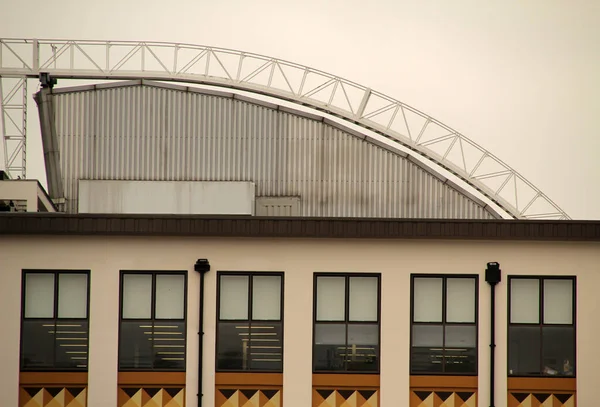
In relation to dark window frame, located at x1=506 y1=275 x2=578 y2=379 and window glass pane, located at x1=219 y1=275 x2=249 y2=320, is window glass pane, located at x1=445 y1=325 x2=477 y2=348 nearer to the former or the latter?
dark window frame, located at x1=506 y1=275 x2=578 y2=379

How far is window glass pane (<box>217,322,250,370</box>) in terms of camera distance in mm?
20141

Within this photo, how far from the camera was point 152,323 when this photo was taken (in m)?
20.2

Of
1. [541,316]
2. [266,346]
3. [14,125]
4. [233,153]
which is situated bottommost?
[266,346]

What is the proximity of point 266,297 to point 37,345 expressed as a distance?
5192 mm

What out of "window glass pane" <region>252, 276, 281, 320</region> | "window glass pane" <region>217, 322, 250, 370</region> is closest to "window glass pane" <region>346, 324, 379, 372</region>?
"window glass pane" <region>252, 276, 281, 320</region>

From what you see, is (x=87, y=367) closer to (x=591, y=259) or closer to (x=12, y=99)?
(x=591, y=259)

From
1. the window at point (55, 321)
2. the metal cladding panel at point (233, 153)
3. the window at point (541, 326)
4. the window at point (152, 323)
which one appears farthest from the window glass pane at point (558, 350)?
the metal cladding panel at point (233, 153)

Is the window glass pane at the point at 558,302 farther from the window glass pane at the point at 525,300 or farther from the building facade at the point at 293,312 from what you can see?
the window glass pane at the point at 525,300

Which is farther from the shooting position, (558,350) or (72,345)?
(558,350)

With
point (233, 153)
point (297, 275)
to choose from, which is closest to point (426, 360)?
point (297, 275)

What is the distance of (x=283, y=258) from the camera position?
20.3 metres

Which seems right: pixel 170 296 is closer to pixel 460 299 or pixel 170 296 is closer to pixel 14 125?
pixel 460 299

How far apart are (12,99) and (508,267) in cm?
2970

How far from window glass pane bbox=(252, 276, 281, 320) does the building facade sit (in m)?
0.03
